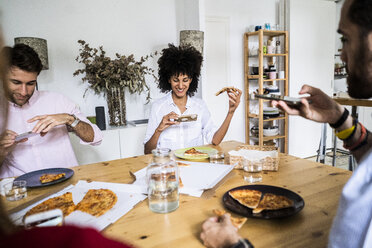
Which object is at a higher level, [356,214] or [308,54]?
[308,54]

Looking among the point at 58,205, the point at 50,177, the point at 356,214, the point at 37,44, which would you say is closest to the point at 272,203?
the point at 356,214

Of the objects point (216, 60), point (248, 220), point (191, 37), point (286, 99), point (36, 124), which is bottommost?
point (248, 220)

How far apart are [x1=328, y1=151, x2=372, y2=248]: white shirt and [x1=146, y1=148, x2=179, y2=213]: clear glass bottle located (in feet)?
1.71

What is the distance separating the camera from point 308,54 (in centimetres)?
428

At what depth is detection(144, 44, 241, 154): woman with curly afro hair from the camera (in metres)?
2.22

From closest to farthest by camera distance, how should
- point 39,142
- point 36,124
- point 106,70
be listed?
point 36,124, point 39,142, point 106,70

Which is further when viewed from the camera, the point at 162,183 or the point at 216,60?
the point at 216,60

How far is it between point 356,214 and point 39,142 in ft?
6.03

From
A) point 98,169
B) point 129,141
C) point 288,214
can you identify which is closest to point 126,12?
point 129,141

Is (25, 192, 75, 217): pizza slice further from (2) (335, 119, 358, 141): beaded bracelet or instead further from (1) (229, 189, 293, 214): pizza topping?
(2) (335, 119, 358, 141): beaded bracelet

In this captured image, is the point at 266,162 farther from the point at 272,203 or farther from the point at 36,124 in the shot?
the point at 36,124

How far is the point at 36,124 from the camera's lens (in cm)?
154

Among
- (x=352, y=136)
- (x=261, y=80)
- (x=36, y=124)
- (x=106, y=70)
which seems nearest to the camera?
(x=352, y=136)

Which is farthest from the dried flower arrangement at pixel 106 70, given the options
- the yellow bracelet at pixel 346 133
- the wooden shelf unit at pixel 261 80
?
the yellow bracelet at pixel 346 133
